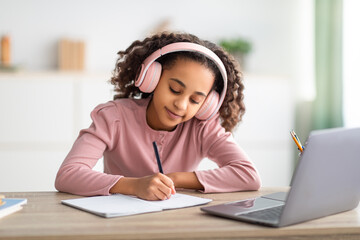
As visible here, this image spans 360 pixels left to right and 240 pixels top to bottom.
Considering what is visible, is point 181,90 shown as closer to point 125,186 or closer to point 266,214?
point 125,186

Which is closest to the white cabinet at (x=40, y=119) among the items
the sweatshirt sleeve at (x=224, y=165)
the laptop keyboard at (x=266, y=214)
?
the sweatshirt sleeve at (x=224, y=165)

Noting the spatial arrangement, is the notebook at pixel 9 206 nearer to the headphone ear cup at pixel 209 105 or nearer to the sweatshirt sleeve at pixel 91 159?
the sweatshirt sleeve at pixel 91 159

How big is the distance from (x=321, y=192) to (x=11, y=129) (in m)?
2.90

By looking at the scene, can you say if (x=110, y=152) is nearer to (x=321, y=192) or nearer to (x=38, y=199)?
(x=38, y=199)

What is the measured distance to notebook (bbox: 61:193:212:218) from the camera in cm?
100

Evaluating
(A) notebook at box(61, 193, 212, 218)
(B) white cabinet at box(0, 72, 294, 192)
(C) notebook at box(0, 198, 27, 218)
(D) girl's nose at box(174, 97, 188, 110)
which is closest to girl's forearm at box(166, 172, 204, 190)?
(A) notebook at box(61, 193, 212, 218)

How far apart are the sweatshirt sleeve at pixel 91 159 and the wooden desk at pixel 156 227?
0.21 metres

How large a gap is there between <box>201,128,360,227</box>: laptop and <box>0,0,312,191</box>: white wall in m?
2.62

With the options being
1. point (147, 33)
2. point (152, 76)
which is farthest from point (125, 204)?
point (147, 33)

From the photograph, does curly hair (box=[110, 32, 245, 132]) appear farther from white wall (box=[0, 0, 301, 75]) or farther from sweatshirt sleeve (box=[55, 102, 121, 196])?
white wall (box=[0, 0, 301, 75])

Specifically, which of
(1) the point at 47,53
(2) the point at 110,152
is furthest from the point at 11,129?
(2) the point at 110,152

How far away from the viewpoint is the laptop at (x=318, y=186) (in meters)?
0.88

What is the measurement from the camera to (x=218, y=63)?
147 centimetres

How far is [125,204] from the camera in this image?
1088 millimetres
